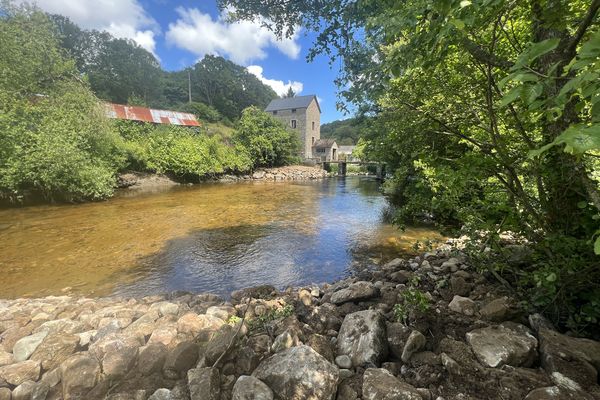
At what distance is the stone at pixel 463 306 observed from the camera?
2693 mm

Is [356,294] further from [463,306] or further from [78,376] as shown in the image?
[78,376]

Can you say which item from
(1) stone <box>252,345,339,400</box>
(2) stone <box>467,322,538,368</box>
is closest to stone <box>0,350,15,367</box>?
(1) stone <box>252,345,339,400</box>

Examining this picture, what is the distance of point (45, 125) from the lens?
1191 centimetres

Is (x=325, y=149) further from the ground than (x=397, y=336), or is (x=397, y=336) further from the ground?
(x=325, y=149)

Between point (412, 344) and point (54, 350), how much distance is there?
304 centimetres

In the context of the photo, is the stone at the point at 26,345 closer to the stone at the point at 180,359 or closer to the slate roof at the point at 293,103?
the stone at the point at 180,359

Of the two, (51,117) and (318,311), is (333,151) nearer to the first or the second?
(51,117)

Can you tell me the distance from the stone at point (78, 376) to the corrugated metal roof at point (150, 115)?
30153mm

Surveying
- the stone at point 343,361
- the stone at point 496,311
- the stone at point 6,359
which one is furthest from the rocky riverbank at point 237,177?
the stone at point 496,311

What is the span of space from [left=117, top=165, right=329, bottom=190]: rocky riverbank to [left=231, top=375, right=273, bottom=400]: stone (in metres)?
18.3

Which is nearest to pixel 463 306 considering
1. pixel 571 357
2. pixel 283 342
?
pixel 571 357

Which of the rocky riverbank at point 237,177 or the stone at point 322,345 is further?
the rocky riverbank at point 237,177

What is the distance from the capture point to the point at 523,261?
9.37ft

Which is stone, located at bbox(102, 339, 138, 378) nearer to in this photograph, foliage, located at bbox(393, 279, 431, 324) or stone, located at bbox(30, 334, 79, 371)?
stone, located at bbox(30, 334, 79, 371)
